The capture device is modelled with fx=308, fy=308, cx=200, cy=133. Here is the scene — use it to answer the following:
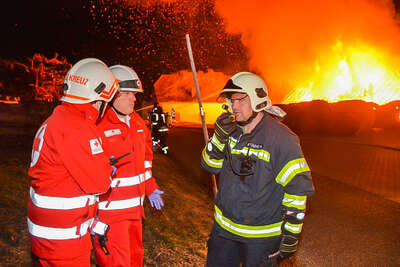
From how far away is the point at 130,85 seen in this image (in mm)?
3062

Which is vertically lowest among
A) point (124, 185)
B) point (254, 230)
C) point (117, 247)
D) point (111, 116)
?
point (117, 247)

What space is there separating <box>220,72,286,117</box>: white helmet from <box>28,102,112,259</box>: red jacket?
4.20ft

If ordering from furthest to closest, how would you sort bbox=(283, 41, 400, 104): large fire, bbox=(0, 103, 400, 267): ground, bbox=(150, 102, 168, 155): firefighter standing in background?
bbox=(283, 41, 400, 104): large fire → bbox=(150, 102, 168, 155): firefighter standing in background → bbox=(0, 103, 400, 267): ground

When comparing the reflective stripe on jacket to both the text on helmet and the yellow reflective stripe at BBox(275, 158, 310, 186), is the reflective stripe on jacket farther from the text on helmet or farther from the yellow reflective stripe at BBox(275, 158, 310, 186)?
the text on helmet

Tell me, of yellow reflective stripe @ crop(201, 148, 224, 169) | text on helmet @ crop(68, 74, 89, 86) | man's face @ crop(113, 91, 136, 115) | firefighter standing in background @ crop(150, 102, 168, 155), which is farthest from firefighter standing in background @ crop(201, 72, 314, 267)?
firefighter standing in background @ crop(150, 102, 168, 155)

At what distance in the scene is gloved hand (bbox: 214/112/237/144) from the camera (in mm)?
2701

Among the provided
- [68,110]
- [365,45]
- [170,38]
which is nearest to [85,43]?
[170,38]

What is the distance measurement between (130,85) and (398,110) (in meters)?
21.9

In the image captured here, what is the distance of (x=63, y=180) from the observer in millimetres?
1977

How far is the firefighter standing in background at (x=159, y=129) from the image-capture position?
38.2ft

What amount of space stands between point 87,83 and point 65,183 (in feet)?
2.39

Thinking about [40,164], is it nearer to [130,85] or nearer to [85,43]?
[130,85]

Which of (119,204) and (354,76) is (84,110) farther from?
(354,76)

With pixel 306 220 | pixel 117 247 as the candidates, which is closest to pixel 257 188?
pixel 117 247
